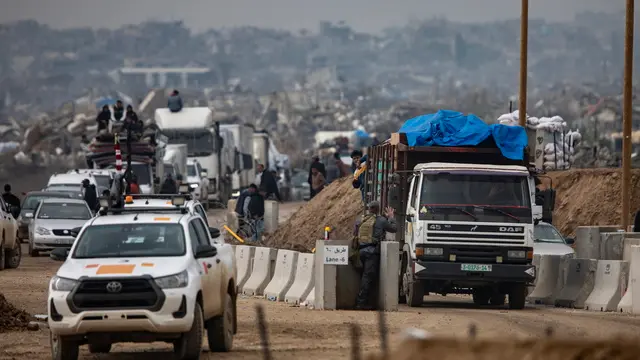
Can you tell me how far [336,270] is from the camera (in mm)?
25734

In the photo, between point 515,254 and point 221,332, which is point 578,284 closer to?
point 515,254

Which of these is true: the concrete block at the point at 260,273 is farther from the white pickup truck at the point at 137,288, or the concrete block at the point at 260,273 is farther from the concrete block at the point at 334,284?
the white pickup truck at the point at 137,288

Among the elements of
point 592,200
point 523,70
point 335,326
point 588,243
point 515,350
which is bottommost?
point 592,200

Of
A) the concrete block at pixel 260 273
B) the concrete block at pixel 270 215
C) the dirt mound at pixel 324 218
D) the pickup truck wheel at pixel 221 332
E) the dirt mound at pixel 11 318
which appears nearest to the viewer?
the pickup truck wheel at pixel 221 332

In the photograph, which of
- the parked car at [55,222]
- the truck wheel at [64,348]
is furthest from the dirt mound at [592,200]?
the truck wheel at [64,348]

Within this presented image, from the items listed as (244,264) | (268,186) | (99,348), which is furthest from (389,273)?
(268,186)

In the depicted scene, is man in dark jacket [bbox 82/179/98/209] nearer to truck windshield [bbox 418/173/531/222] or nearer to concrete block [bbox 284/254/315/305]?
concrete block [bbox 284/254/315/305]

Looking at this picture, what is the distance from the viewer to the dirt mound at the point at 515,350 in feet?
29.6

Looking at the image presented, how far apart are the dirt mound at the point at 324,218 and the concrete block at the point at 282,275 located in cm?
1117

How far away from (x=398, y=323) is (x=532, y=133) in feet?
34.4

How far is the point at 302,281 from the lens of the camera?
90.4ft

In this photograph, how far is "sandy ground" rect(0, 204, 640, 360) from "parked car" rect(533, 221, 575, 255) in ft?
8.22

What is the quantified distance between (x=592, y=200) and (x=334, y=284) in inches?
809

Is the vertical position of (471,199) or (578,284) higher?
(471,199)
